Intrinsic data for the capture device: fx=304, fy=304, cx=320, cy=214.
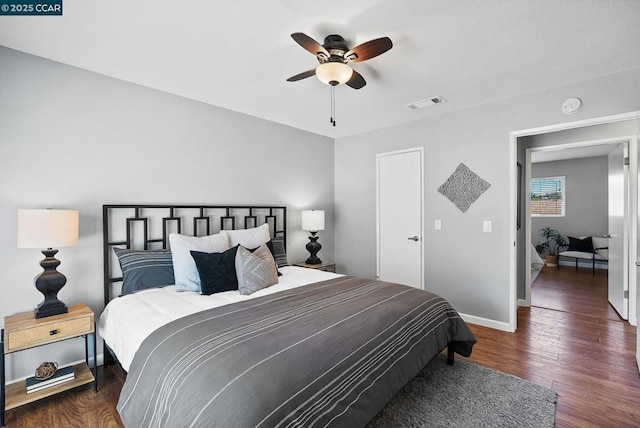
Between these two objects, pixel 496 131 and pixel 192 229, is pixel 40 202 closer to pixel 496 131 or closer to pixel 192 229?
pixel 192 229

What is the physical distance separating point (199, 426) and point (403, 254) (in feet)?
11.2

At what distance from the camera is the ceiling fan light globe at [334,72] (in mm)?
2064

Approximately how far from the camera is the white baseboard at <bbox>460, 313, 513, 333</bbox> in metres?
3.28

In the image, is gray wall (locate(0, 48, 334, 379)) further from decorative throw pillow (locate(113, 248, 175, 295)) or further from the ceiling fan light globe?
the ceiling fan light globe

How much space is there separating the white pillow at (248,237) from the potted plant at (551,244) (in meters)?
6.91

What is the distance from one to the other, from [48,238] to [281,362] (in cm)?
185

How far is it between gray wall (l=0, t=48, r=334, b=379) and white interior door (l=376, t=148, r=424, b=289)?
6.37ft

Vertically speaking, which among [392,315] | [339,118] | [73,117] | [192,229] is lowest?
[392,315]

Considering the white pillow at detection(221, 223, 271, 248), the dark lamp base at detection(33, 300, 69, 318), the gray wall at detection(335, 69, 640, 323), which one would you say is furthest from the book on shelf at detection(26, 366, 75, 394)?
the gray wall at detection(335, 69, 640, 323)

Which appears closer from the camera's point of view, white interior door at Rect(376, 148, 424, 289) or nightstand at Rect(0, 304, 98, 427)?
nightstand at Rect(0, 304, 98, 427)

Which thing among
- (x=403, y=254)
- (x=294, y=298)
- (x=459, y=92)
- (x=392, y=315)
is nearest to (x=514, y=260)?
(x=403, y=254)

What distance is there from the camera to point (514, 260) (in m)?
3.25

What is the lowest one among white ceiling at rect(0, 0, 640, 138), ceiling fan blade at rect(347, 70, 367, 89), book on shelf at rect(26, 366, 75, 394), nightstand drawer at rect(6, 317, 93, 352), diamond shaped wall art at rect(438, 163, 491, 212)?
book on shelf at rect(26, 366, 75, 394)

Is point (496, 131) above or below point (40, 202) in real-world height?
above
